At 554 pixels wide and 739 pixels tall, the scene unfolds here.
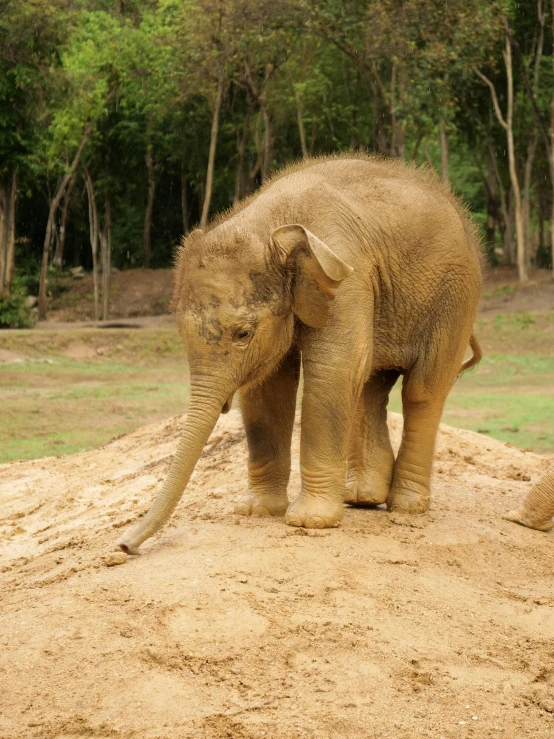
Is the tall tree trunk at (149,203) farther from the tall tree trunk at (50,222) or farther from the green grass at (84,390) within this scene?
the green grass at (84,390)

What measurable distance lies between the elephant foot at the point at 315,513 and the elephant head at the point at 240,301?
81cm

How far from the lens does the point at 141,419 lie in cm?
1769

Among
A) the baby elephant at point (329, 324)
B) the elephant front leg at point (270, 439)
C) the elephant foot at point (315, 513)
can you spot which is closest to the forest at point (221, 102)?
the baby elephant at point (329, 324)

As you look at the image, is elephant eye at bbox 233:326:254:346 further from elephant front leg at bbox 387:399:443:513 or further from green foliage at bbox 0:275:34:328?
green foliage at bbox 0:275:34:328

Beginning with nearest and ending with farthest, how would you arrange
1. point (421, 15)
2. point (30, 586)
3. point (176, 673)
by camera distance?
point (176, 673) < point (30, 586) < point (421, 15)

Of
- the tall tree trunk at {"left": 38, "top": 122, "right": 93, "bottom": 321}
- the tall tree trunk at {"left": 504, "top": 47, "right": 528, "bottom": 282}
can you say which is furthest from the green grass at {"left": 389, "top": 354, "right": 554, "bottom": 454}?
the tall tree trunk at {"left": 38, "top": 122, "right": 93, "bottom": 321}

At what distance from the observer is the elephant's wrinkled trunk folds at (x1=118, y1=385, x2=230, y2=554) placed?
6230mm

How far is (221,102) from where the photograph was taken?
136 ft

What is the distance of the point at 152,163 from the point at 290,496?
4248 centimetres

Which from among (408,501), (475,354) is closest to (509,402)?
(475,354)

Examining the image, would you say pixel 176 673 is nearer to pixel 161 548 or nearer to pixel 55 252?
pixel 161 548

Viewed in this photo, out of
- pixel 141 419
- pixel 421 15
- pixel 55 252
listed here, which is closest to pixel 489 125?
pixel 421 15

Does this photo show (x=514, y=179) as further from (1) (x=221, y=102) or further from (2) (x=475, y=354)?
(2) (x=475, y=354)

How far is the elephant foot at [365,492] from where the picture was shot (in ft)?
26.1
